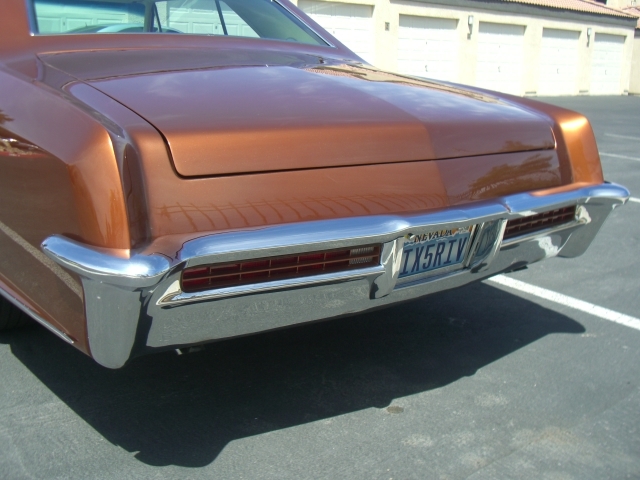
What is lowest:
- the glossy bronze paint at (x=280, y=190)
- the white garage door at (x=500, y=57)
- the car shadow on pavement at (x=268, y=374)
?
the white garage door at (x=500, y=57)

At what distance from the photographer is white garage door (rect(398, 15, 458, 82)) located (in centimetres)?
1952

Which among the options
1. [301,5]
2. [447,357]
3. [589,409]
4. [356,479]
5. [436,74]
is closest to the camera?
[356,479]

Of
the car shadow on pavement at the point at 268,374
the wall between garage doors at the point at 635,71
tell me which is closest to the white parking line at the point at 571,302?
the car shadow on pavement at the point at 268,374

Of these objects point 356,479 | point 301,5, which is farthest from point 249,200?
point 301,5

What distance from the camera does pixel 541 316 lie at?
3910 millimetres

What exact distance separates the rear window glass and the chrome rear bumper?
143cm

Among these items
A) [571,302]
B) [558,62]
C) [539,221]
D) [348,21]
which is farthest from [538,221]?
→ [558,62]

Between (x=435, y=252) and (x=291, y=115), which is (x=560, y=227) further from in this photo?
(x=291, y=115)

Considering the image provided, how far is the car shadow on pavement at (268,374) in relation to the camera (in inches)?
106

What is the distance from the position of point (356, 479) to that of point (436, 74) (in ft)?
63.3

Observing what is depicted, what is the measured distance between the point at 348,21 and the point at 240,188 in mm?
16708

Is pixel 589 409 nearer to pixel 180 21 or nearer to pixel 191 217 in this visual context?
pixel 191 217

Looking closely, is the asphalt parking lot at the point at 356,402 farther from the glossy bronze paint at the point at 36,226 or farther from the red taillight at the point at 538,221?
the red taillight at the point at 538,221

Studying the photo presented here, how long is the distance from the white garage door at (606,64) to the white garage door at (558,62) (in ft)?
4.59
